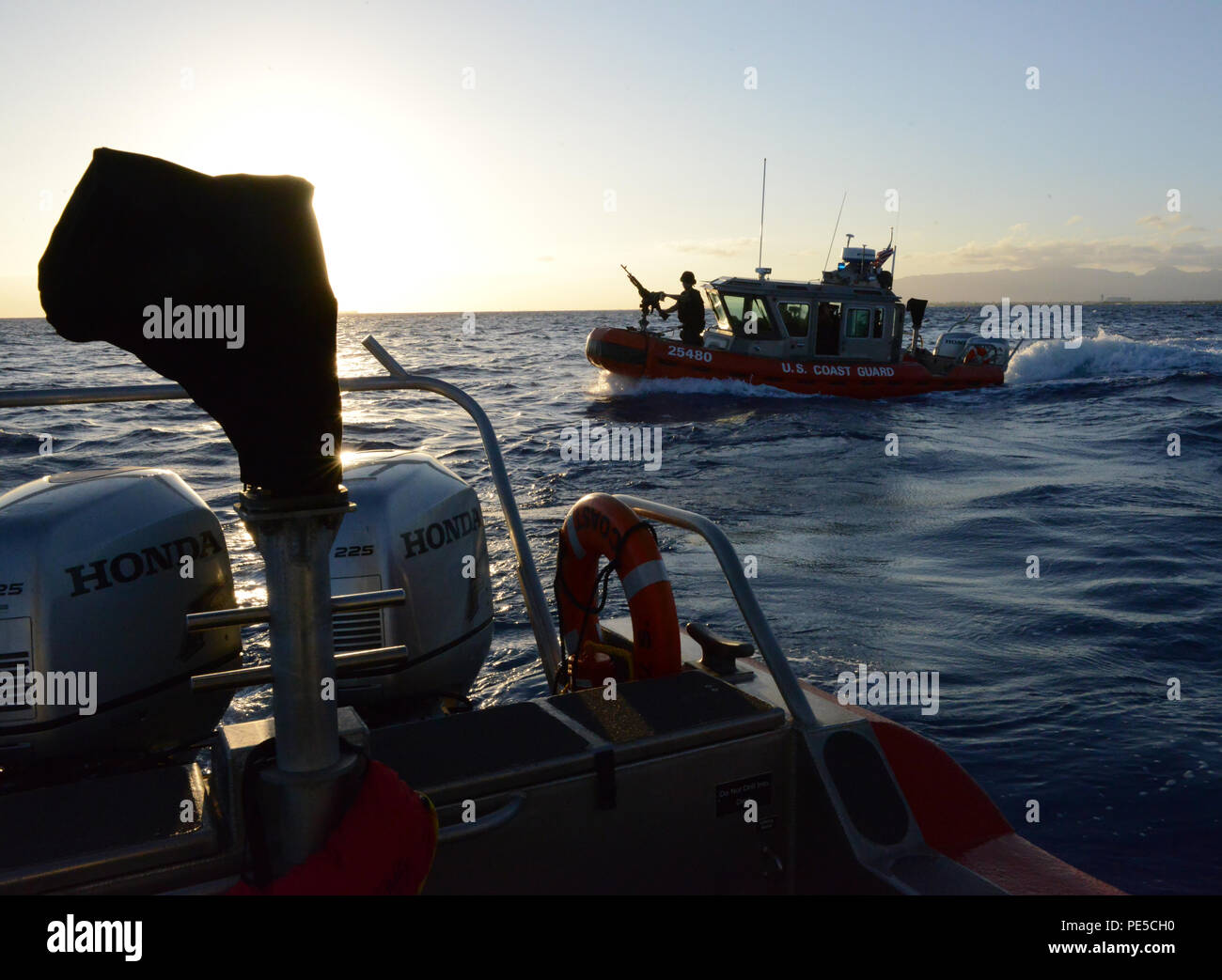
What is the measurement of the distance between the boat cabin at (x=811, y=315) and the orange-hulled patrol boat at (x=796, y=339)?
0.06 feet

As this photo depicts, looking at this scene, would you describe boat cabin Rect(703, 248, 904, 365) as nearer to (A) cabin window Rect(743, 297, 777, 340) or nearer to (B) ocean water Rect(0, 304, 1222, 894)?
(A) cabin window Rect(743, 297, 777, 340)

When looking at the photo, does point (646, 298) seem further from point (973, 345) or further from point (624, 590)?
point (624, 590)

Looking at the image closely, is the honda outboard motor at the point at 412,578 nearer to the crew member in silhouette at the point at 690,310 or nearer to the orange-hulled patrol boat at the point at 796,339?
the orange-hulled patrol boat at the point at 796,339

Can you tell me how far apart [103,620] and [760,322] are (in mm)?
18558

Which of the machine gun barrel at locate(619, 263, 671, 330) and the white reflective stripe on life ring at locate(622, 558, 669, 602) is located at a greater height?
the machine gun barrel at locate(619, 263, 671, 330)

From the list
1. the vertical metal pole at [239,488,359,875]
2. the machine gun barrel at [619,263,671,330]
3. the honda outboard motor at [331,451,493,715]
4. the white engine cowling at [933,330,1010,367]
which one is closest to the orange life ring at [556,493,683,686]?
the honda outboard motor at [331,451,493,715]

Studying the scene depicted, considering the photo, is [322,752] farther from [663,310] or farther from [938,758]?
[663,310]

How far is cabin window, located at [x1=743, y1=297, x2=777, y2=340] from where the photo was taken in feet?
65.4

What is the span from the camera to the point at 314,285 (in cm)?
111

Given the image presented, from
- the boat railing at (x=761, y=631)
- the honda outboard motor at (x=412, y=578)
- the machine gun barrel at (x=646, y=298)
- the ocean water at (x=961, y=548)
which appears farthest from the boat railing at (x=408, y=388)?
the machine gun barrel at (x=646, y=298)

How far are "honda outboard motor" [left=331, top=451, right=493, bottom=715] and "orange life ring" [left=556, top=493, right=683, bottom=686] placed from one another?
1.07 feet

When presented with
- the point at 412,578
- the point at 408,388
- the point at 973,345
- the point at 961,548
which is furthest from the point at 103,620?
the point at 973,345
